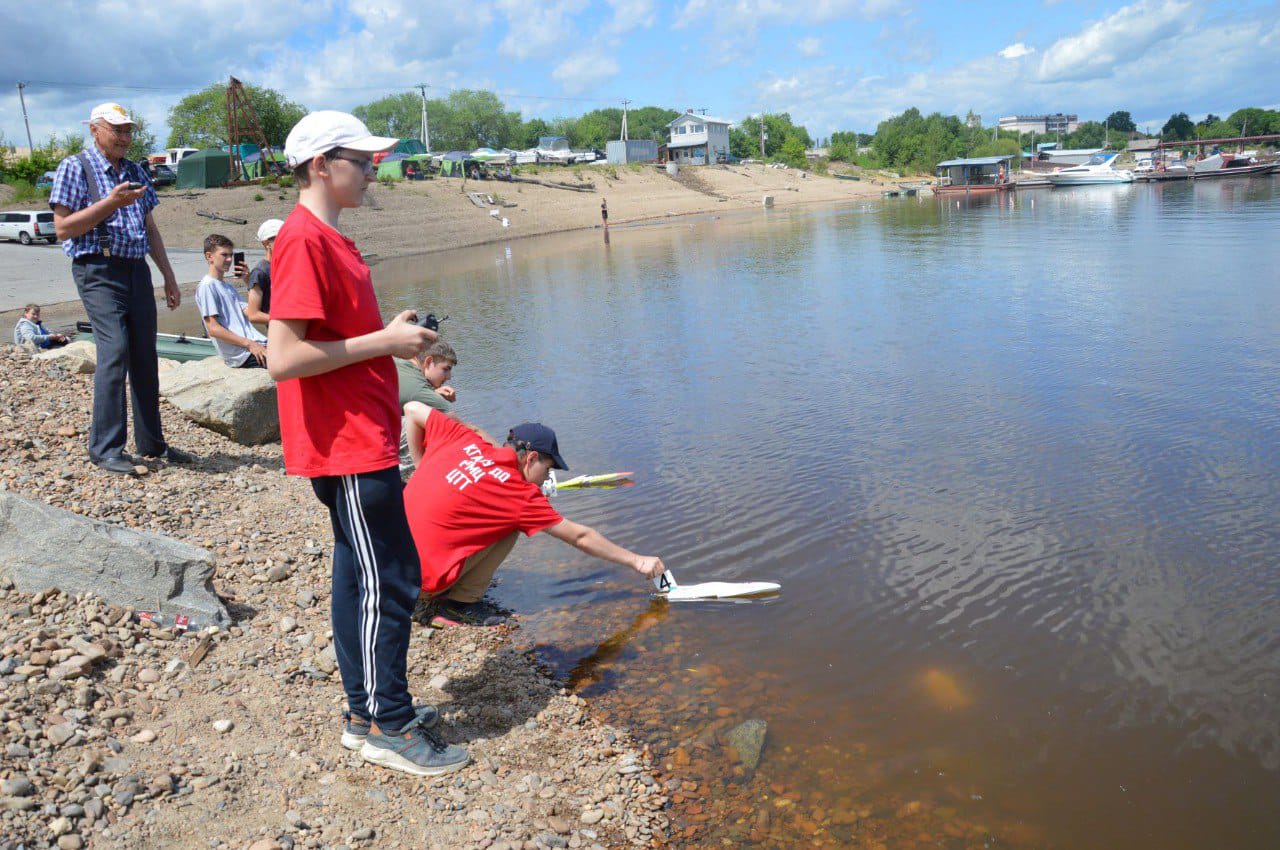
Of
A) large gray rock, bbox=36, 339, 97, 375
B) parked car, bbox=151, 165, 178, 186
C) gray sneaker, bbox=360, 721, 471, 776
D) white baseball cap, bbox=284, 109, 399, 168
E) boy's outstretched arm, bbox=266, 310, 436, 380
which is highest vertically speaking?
parked car, bbox=151, 165, 178, 186

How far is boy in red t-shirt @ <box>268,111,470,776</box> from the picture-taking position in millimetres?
3160

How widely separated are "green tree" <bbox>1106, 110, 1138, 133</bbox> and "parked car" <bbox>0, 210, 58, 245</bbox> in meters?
213

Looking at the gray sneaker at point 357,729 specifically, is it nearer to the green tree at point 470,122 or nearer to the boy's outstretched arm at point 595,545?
the boy's outstretched arm at point 595,545

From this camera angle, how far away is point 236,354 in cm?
861

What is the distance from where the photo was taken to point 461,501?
4820mm

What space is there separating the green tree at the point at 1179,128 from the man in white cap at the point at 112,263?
621 feet

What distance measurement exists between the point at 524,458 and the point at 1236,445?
683 centimetres

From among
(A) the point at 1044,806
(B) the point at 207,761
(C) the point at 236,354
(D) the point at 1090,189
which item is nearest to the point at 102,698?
(B) the point at 207,761

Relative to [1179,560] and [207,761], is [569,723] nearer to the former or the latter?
[207,761]

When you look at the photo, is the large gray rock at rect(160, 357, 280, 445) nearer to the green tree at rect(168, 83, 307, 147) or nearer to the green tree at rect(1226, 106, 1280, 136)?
the green tree at rect(168, 83, 307, 147)

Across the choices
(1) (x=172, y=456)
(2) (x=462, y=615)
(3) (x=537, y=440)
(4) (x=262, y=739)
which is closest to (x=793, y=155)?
(1) (x=172, y=456)

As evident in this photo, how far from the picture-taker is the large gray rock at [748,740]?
4285 mm

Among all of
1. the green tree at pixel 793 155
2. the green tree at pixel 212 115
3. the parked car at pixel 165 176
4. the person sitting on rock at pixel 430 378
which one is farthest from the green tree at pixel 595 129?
the person sitting on rock at pixel 430 378

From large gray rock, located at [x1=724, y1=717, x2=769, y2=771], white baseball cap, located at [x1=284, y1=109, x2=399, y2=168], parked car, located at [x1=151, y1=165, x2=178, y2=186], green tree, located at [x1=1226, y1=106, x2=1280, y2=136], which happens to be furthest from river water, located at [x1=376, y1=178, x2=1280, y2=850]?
green tree, located at [x1=1226, y1=106, x2=1280, y2=136]
